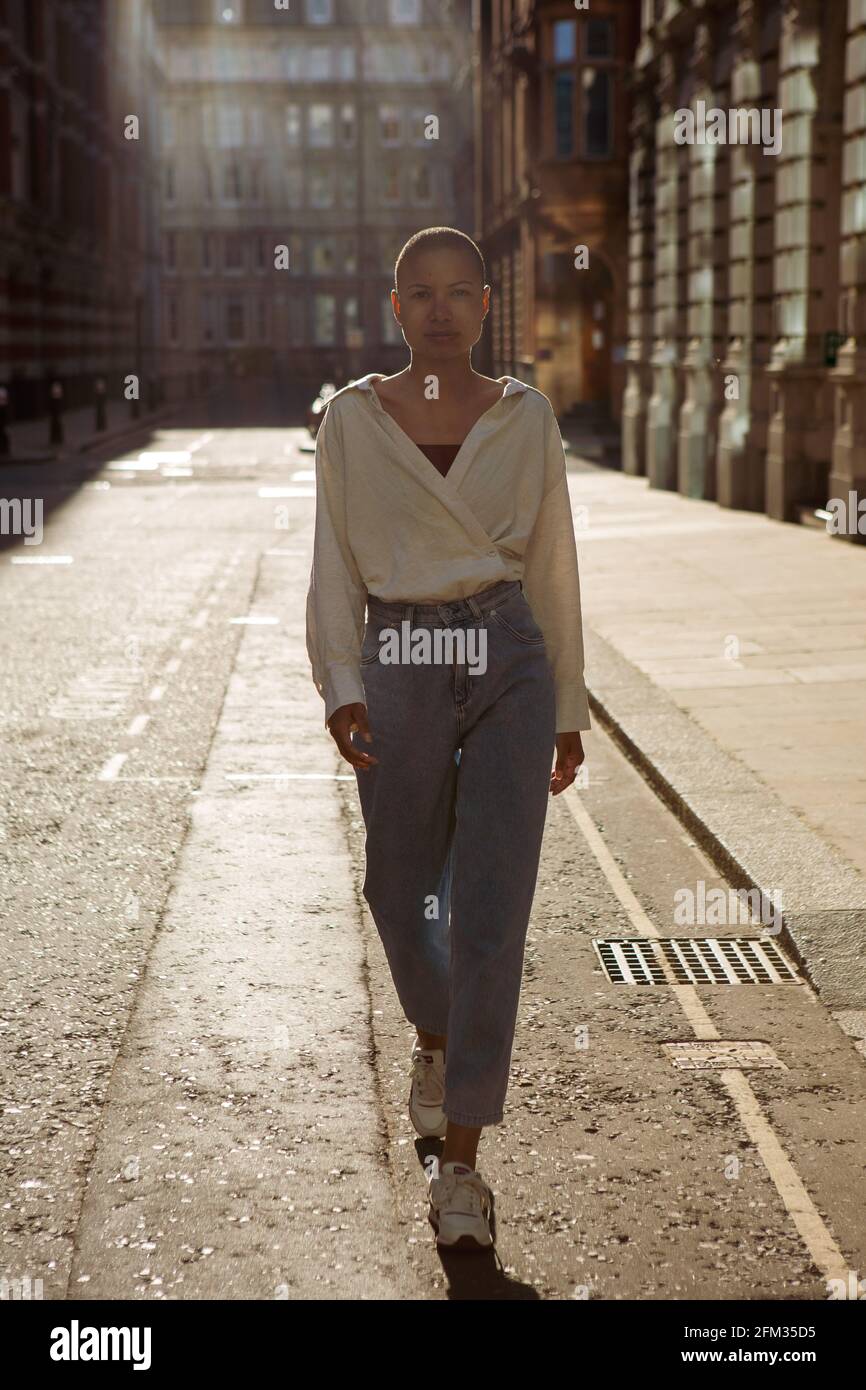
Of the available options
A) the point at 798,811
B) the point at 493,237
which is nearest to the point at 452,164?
the point at 493,237

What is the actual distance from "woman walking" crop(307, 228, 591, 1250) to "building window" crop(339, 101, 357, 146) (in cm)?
8923

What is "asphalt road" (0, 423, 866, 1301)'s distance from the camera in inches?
154

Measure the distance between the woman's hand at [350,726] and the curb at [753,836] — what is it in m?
2.15

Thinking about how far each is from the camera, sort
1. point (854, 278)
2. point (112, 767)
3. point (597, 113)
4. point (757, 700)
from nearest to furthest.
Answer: point (112, 767) < point (757, 700) < point (854, 278) < point (597, 113)

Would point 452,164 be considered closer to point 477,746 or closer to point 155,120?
point 155,120

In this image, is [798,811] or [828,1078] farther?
[798,811]

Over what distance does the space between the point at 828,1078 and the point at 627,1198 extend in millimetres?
988

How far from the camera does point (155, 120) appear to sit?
8400 centimetres

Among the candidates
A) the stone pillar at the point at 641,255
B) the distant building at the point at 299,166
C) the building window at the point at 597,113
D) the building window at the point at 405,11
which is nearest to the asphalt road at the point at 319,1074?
the stone pillar at the point at 641,255

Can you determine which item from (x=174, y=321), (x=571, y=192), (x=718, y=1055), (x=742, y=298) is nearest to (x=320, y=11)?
(x=174, y=321)

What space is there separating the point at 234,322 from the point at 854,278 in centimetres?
7287

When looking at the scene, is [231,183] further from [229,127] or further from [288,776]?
[288,776]

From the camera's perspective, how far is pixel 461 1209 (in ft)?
13.0

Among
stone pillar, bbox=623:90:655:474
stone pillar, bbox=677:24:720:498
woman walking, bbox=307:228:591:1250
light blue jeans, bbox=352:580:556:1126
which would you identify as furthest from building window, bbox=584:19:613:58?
light blue jeans, bbox=352:580:556:1126
